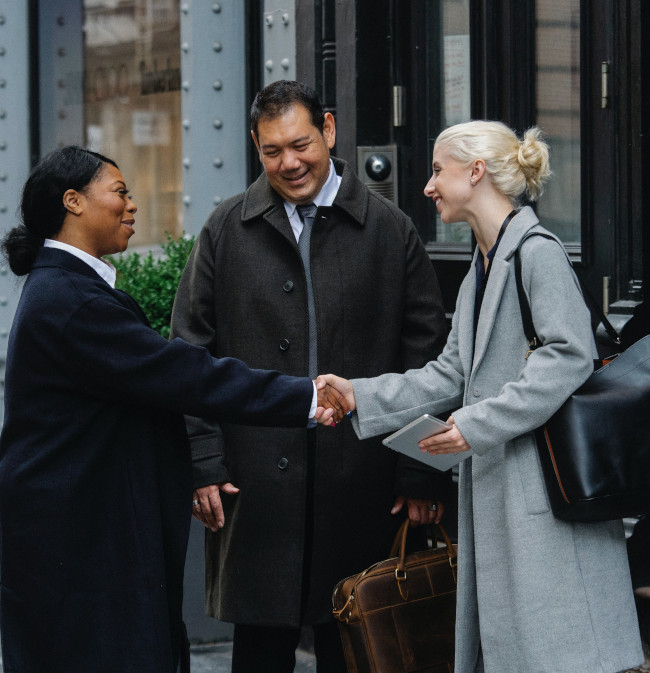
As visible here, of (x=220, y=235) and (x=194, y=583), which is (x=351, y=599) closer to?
(x=220, y=235)

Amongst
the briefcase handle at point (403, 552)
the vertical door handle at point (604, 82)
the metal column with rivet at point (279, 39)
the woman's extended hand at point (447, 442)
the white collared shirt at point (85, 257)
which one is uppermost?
the metal column with rivet at point (279, 39)

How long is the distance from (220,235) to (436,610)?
4.46 ft

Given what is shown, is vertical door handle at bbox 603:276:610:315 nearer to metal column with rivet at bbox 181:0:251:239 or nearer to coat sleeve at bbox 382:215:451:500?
coat sleeve at bbox 382:215:451:500

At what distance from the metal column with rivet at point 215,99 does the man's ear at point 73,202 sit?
3.03 metres

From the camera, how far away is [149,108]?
24.4 ft

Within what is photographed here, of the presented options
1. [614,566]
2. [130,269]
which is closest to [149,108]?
[130,269]

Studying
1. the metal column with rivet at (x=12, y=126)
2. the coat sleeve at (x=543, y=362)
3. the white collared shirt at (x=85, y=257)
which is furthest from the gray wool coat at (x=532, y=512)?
the metal column with rivet at (x=12, y=126)

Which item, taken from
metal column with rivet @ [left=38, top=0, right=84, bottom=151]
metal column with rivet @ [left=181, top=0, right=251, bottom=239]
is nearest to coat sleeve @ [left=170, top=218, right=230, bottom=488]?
metal column with rivet @ [left=181, top=0, right=251, bottom=239]

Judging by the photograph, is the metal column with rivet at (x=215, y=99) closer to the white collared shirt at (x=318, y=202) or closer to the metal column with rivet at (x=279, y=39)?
the metal column with rivet at (x=279, y=39)

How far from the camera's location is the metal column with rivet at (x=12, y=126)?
298 inches

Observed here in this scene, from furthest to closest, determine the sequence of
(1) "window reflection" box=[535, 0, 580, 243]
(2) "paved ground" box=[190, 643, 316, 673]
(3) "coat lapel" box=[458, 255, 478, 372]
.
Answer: (2) "paved ground" box=[190, 643, 316, 673] → (1) "window reflection" box=[535, 0, 580, 243] → (3) "coat lapel" box=[458, 255, 478, 372]

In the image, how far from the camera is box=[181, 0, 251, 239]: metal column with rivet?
19.6 ft

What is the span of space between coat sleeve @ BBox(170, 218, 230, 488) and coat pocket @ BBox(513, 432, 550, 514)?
0.97 m

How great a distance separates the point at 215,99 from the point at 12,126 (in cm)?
222
